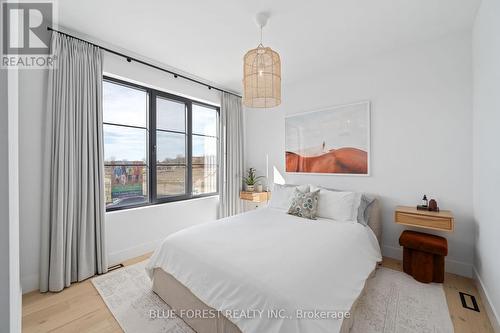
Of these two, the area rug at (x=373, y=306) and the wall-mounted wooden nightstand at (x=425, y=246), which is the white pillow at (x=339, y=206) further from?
the area rug at (x=373, y=306)

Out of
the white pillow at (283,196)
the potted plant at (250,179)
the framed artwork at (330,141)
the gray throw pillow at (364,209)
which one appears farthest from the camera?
the potted plant at (250,179)

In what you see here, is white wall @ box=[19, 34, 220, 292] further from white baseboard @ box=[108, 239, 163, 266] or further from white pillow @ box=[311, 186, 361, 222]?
white pillow @ box=[311, 186, 361, 222]

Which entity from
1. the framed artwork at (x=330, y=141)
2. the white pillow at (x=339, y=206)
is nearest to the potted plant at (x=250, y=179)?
the framed artwork at (x=330, y=141)

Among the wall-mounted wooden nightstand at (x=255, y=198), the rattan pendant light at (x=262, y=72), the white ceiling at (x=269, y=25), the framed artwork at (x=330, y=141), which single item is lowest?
the wall-mounted wooden nightstand at (x=255, y=198)

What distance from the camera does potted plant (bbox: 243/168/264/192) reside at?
13.5 ft

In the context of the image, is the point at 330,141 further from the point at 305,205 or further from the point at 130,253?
the point at 130,253

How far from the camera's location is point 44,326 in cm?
164

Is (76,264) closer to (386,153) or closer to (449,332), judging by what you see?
(449,332)

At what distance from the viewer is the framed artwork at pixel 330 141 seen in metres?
2.95

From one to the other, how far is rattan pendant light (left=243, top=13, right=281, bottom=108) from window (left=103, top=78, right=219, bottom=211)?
5.63ft

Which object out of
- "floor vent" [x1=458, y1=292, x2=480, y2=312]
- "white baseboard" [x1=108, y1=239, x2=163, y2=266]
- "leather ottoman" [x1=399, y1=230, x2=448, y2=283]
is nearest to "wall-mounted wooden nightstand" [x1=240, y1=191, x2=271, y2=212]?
"white baseboard" [x1=108, y1=239, x2=163, y2=266]

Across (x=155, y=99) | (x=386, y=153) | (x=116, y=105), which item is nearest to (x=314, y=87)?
(x=386, y=153)

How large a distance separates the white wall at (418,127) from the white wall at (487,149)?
15 cm

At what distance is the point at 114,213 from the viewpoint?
2662mm
